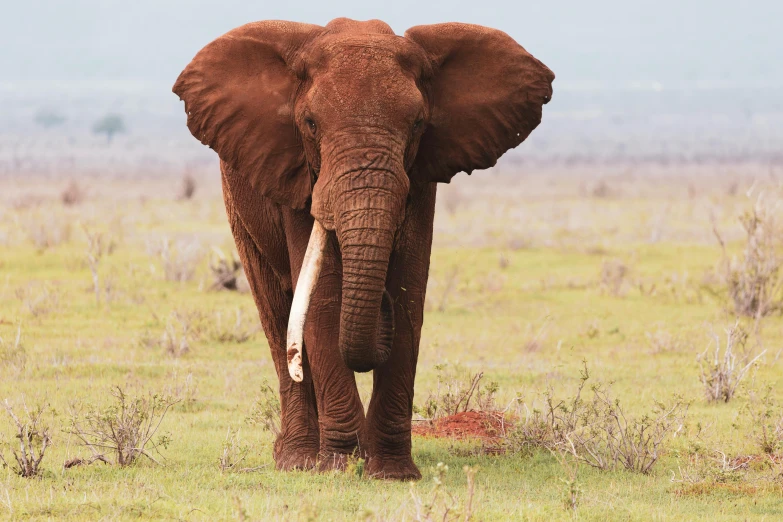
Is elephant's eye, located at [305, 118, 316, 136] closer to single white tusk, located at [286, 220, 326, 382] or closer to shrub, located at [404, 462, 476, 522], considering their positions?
single white tusk, located at [286, 220, 326, 382]

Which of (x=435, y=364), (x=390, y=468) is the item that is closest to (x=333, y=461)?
(x=390, y=468)

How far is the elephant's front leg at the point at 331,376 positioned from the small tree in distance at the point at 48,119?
140744 mm

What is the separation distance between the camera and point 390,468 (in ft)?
23.7

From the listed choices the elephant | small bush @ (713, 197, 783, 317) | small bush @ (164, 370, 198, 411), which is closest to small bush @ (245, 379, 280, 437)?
small bush @ (164, 370, 198, 411)

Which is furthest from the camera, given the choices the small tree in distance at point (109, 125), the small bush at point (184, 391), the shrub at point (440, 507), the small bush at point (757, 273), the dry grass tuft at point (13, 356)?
the small tree in distance at point (109, 125)

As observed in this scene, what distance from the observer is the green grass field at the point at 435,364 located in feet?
21.5

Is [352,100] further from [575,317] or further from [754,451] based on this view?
[575,317]

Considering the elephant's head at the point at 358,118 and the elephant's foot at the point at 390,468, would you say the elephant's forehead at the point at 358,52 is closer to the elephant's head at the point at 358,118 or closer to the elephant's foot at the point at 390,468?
the elephant's head at the point at 358,118

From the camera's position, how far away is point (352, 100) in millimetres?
6324

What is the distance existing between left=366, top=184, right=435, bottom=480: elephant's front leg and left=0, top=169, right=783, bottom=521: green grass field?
23 centimetres

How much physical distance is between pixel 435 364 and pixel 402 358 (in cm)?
251

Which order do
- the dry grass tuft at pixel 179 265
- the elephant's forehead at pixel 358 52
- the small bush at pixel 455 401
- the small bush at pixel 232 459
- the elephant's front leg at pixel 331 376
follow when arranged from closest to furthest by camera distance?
the elephant's forehead at pixel 358 52
the elephant's front leg at pixel 331 376
the small bush at pixel 232 459
the small bush at pixel 455 401
the dry grass tuft at pixel 179 265

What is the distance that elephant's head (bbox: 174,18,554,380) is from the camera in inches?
245

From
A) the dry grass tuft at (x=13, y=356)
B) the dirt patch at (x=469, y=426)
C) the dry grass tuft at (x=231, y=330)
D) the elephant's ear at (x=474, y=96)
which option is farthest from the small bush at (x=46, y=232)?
the elephant's ear at (x=474, y=96)
